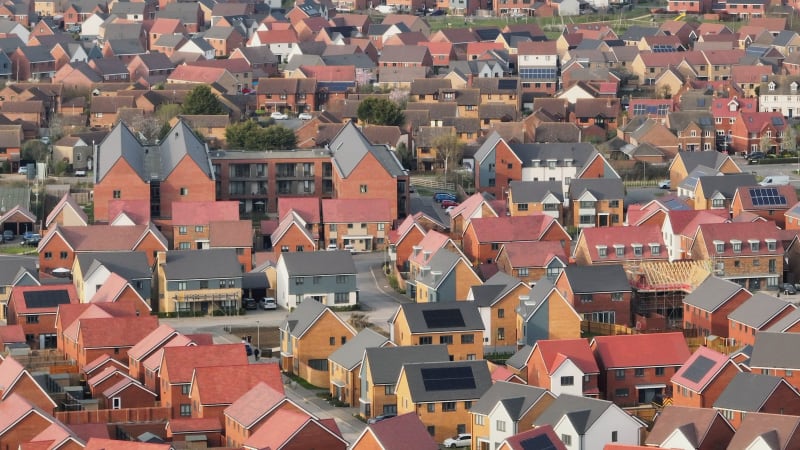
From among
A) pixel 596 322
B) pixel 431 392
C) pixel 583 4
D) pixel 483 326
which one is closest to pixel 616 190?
pixel 596 322

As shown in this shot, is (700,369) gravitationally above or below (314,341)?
above

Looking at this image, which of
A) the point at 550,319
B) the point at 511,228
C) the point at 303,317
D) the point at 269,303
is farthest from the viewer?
the point at 511,228

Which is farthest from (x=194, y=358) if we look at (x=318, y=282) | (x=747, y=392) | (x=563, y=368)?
(x=747, y=392)

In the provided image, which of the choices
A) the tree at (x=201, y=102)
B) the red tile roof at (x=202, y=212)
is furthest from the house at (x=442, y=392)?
the tree at (x=201, y=102)

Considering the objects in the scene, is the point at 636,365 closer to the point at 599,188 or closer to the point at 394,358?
the point at 394,358

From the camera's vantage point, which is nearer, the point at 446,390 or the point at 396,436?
the point at 396,436

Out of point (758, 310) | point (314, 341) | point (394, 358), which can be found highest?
point (394, 358)

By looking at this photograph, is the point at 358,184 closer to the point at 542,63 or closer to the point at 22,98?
the point at 22,98
